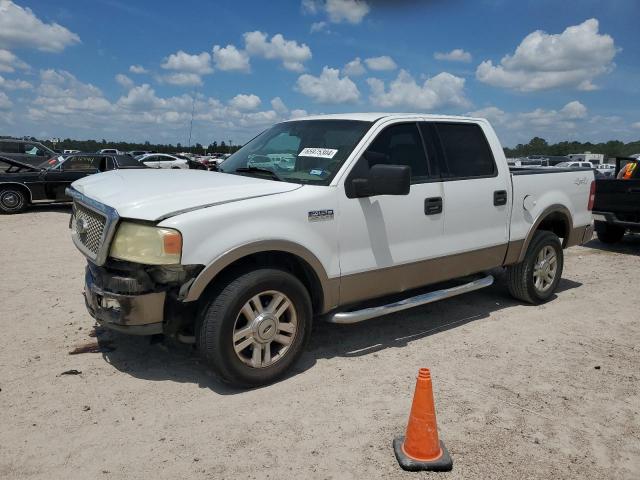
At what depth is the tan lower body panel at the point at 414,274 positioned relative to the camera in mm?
4227

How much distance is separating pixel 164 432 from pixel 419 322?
9.49ft

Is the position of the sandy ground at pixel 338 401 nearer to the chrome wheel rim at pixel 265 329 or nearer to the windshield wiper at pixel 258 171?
the chrome wheel rim at pixel 265 329

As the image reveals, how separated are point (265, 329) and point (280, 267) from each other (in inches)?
19.4

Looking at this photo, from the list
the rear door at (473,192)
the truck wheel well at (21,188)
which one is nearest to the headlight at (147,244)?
the rear door at (473,192)

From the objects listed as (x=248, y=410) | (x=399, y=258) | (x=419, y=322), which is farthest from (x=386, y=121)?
(x=248, y=410)

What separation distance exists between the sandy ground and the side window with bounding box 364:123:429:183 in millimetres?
1567

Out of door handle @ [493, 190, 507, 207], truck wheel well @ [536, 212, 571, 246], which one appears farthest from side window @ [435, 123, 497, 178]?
truck wheel well @ [536, 212, 571, 246]

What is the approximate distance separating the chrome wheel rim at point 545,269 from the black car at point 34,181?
32.4ft

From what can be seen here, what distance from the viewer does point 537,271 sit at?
19.6 feet

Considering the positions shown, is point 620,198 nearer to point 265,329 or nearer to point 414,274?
point 414,274

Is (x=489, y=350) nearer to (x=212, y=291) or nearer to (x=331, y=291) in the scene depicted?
(x=331, y=291)

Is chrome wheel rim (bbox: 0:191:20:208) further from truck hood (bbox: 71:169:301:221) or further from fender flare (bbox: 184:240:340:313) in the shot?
fender flare (bbox: 184:240:340:313)

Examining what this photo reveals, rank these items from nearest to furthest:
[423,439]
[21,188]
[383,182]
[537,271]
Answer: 1. [423,439]
2. [383,182]
3. [537,271]
4. [21,188]

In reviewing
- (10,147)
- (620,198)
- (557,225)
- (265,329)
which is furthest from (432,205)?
(10,147)
